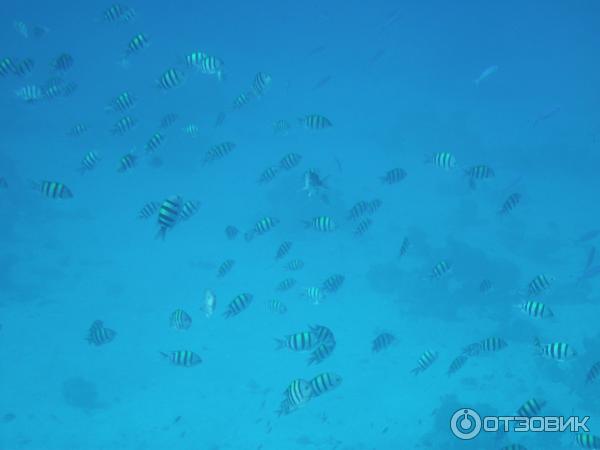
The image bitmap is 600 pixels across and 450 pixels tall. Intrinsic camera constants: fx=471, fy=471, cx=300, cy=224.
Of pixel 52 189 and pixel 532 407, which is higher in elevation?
pixel 52 189

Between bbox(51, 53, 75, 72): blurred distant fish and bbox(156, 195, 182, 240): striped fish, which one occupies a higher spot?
bbox(51, 53, 75, 72): blurred distant fish

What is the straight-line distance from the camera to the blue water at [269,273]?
502 inches

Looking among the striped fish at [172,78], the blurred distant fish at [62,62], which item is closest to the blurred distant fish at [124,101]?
the striped fish at [172,78]

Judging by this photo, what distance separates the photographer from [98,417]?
502 inches

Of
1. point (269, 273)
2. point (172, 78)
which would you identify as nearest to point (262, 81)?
point (172, 78)

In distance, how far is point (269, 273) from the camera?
20141mm

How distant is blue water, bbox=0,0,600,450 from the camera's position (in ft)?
41.8

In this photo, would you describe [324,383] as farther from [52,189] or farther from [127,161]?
[127,161]

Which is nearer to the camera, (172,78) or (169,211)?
(169,211)

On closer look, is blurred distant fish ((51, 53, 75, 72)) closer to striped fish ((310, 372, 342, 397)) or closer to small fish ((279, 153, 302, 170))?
small fish ((279, 153, 302, 170))

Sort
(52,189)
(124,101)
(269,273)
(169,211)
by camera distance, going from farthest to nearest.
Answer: (269,273), (124,101), (52,189), (169,211)

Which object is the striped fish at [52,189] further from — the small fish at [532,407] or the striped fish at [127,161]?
the small fish at [532,407]

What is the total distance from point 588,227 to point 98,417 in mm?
28259

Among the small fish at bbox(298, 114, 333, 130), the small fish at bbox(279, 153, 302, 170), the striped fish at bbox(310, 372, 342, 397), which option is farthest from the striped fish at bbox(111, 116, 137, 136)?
the striped fish at bbox(310, 372, 342, 397)
